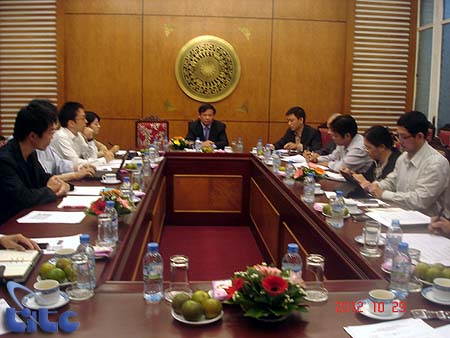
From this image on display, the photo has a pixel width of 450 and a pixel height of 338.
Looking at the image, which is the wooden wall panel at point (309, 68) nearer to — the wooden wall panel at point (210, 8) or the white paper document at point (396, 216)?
the wooden wall panel at point (210, 8)

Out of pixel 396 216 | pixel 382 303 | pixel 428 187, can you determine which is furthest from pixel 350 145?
pixel 382 303

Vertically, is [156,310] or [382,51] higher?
[382,51]

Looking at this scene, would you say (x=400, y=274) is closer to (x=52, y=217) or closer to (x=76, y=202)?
(x=52, y=217)

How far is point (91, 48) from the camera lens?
277 inches

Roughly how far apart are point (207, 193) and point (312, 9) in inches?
127

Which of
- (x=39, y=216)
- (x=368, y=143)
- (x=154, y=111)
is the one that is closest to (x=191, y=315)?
(x=39, y=216)

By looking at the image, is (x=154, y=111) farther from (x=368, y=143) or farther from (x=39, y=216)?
(x=39, y=216)

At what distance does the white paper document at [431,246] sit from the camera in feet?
6.41

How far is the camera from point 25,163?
307 centimetres

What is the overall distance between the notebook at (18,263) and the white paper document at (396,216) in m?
1.61

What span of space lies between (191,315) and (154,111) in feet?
19.6

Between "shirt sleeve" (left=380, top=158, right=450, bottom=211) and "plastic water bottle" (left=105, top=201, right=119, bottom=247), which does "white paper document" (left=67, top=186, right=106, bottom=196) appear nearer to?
"plastic water bottle" (left=105, top=201, right=119, bottom=247)

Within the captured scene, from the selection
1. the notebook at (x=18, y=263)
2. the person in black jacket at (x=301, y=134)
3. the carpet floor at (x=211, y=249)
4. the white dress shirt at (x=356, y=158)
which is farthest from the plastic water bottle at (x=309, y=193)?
the person in black jacket at (x=301, y=134)

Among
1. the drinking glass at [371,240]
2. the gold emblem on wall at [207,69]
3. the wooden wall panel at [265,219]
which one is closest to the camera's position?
the drinking glass at [371,240]
